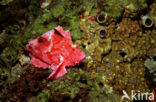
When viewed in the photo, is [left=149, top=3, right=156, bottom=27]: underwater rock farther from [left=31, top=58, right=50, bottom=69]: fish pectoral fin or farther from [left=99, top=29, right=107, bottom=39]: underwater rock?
[left=31, top=58, right=50, bottom=69]: fish pectoral fin

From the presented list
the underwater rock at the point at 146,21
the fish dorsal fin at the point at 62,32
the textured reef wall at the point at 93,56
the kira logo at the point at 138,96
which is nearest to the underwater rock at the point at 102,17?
the textured reef wall at the point at 93,56

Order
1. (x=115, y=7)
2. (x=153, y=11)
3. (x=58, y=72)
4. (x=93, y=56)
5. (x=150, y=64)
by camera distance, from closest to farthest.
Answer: (x=58, y=72)
(x=93, y=56)
(x=115, y=7)
(x=150, y=64)
(x=153, y=11)

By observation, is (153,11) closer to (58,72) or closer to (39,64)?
(58,72)

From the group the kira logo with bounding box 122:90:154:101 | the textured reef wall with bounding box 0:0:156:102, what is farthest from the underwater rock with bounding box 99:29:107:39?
the kira logo with bounding box 122:90:154:101

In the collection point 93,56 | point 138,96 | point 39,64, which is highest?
point 93,56

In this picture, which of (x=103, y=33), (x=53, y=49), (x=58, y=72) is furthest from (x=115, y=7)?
(x=58, y=72)

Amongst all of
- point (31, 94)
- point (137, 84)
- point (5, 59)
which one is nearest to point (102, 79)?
point (137, 84)
